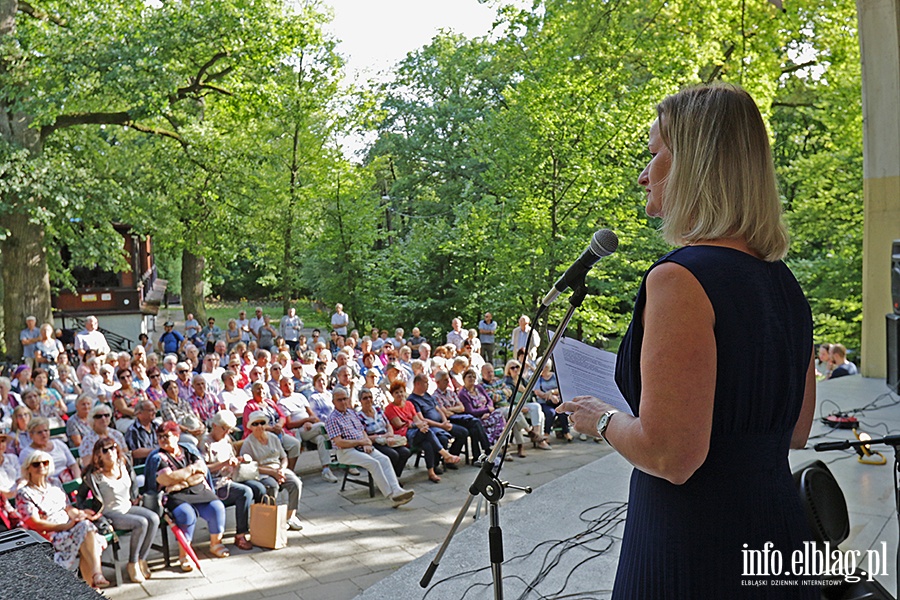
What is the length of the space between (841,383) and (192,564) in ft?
26.6

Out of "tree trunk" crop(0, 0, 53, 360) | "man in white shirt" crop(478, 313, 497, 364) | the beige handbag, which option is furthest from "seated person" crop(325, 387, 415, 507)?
"tree trunk" crop(0, 0, 53, 360)

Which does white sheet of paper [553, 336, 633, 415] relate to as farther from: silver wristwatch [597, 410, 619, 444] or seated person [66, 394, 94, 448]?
seated person [66, 394, 94, 448]

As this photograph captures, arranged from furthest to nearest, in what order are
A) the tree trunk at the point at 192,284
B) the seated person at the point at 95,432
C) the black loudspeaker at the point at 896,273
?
the tree trunk at the point at 192,284 < the black loudspeaker at the point at 896,273 < the seated person at the point at 95,432

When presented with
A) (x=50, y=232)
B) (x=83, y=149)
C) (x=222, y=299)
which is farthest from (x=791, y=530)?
(x=222, y=299)

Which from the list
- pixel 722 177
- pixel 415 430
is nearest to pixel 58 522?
pixel 415 430

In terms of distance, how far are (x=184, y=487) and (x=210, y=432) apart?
1691 mm

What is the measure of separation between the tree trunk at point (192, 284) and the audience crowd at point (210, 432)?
8935 mm

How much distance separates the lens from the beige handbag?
667 centimetres

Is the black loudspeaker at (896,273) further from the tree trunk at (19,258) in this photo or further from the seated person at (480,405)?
the tree trunk at (19,258)

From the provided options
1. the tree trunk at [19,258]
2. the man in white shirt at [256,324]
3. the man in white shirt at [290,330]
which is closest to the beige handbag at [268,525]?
the tree trunk at [19,258]

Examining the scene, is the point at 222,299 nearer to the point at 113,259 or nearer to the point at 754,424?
the point at 113,259

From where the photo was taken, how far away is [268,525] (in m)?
6.70

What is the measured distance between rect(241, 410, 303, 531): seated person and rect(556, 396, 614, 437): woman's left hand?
602cm

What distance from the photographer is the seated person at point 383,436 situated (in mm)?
8547
